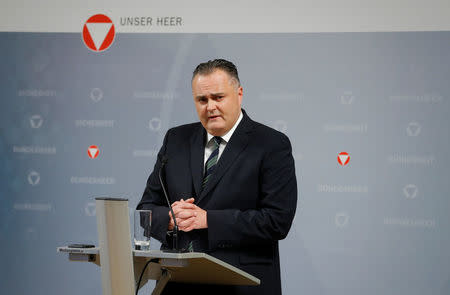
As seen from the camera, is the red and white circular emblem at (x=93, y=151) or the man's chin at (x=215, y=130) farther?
the red and white circular emblem at (x=93, y=151)

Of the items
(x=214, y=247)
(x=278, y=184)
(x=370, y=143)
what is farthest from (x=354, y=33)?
(x=214, y=247)

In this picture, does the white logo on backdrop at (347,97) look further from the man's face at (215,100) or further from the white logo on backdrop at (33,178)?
the white logo on backdrop at (33,178)

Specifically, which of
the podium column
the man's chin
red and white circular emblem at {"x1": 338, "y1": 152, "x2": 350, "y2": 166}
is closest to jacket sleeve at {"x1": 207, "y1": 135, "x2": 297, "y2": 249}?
the man's chin

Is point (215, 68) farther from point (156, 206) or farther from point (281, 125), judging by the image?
point (281, 125)

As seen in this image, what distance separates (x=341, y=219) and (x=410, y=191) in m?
0.49

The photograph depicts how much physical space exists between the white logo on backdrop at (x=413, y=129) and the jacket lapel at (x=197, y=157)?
6.59 ft

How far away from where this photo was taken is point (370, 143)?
4.62 meters

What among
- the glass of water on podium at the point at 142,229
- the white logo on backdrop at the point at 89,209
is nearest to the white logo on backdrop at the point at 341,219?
the white logo on backdrop at the point at 89,209

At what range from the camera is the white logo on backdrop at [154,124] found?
4.94m

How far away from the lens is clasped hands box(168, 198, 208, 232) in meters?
2.63

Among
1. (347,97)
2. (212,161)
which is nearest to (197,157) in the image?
(212,161)

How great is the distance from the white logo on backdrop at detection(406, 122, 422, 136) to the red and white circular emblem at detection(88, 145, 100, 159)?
2.22 metres

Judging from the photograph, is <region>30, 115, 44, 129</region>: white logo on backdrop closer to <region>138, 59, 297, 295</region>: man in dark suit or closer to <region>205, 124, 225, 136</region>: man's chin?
<region>138, 59, 297, 295</region>: man in dark suit

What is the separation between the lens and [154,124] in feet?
16.2
